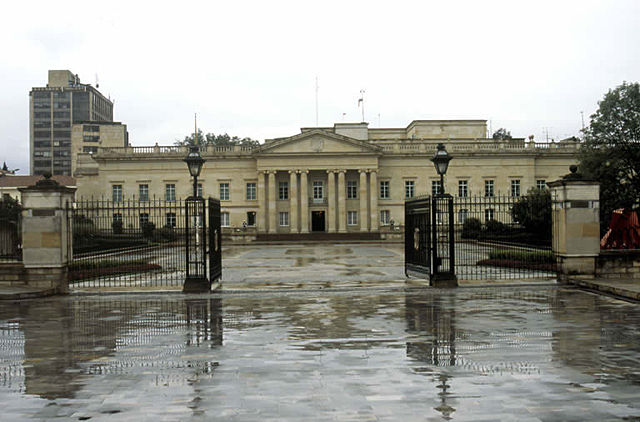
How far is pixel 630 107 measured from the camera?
37.2m

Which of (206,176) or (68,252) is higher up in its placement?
(206,176)

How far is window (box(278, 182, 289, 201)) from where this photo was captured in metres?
64.8

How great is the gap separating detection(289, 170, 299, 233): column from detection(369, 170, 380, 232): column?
7.65m

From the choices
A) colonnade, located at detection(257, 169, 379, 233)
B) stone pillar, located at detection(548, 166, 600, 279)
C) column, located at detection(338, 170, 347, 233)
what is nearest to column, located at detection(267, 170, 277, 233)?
colonnade, located at detection(257, 169, 379, 233)

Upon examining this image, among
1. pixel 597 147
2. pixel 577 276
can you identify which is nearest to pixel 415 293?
pixel 577 276

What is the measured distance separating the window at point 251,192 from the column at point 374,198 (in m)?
12.2

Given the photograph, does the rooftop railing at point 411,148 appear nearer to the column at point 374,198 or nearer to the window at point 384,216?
the column at point 374,198

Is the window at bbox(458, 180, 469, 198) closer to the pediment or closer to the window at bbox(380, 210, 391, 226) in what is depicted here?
the window at bbox(380, 210, 391, 226)

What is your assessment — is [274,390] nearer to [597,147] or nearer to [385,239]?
[597,147]

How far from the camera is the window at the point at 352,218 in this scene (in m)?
64.8

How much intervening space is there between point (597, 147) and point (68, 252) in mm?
35404

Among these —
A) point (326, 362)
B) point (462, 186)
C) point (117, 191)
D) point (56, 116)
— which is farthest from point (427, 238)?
point (56, 116)

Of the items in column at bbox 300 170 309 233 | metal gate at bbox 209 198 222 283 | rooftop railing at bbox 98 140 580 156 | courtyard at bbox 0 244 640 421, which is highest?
rooftop railing at bbox 98 140 580 156

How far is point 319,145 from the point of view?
205ft
